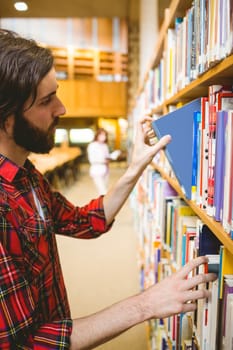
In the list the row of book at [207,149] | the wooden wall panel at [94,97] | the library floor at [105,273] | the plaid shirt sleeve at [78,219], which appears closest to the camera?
the row of book at [207,149]

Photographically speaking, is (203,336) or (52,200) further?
(52,200)

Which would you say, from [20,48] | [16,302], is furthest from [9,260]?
[20,48]

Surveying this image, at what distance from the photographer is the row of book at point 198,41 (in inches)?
35.3

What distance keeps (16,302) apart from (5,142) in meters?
0.51

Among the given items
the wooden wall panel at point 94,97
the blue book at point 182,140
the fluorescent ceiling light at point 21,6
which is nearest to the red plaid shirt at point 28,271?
the blue book at point 182,140

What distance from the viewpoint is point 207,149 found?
106 centimetres

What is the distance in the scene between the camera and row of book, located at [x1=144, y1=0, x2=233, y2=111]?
90 centimetres

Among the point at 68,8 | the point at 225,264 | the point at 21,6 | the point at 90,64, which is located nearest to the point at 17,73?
the point at 225,264

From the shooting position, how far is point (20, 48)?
3.76 feet

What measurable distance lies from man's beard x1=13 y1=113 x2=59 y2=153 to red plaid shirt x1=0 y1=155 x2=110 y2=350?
3.2 inches

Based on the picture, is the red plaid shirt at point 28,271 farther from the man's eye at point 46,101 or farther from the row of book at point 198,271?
the row of book at point 198,271

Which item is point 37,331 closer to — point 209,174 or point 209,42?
point 209,174

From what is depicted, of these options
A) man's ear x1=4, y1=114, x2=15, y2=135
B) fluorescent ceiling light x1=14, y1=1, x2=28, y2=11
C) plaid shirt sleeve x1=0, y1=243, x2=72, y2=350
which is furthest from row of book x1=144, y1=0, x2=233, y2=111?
fluorescent ceiling light x1=14, y1=1, x2=28, y2=11

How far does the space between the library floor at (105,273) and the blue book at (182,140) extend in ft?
6.00
